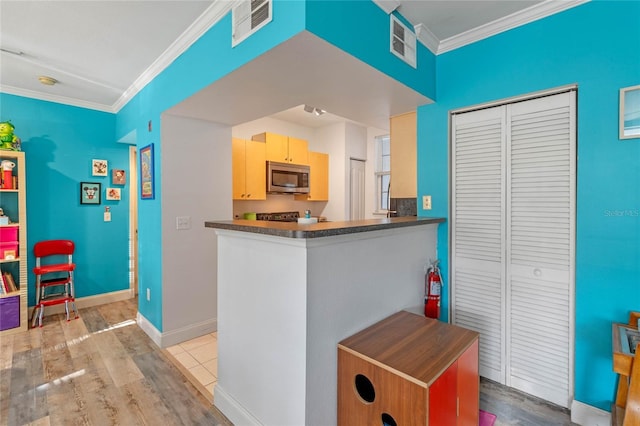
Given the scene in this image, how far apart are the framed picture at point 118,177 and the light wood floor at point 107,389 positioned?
74.7 inches

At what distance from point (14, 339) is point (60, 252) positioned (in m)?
1.00

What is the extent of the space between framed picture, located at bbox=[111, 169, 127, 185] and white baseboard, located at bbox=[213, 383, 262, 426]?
10.6 ft

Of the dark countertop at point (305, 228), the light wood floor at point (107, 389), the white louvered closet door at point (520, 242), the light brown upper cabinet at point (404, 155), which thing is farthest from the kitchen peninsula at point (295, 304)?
the light brown upper cabinet at point (404, 155)

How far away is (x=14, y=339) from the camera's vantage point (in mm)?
2822

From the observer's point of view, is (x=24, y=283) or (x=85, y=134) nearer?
(x=24, y=283)

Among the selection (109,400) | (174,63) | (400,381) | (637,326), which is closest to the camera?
(400,381)

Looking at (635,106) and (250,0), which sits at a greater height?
(250,0)

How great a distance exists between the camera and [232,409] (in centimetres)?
177

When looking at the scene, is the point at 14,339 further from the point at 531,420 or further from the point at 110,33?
the point at 531,420

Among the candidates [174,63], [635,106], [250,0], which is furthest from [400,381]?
[174,63]

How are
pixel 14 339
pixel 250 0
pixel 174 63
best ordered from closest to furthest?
pixel 250 0, pixel 174 63, pixel 14 339

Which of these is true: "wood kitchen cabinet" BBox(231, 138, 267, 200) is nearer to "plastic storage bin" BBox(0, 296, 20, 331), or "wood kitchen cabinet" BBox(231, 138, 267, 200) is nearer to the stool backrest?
the stool backrest

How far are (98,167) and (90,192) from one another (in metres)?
0.33

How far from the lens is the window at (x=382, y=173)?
498 cm
